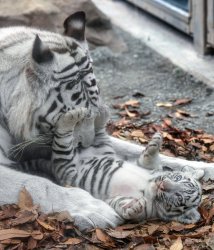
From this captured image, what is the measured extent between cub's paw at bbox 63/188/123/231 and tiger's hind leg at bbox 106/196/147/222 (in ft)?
0.14

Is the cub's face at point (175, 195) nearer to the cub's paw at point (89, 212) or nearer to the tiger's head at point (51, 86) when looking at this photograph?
the cub's paw at point (89, 212)

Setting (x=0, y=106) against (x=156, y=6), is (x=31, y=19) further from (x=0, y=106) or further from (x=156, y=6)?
(x=0, y=106)

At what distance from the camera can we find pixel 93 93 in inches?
151

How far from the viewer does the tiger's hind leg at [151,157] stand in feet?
12.6

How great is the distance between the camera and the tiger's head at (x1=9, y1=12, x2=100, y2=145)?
3.60 metres

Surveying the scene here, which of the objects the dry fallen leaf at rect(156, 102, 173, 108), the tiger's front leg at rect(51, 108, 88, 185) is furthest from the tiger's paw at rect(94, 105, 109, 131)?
the dry fallen leaf at rect(156, 102, 173, 108)

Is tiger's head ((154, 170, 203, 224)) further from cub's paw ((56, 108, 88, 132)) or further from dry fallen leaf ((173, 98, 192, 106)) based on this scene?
dry fallen leaf ((173, 98, 192, 106))

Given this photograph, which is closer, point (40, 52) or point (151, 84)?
point (40, 52)

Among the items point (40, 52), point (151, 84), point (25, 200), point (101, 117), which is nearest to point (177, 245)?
point (25, 200)

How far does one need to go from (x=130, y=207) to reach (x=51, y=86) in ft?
2.46

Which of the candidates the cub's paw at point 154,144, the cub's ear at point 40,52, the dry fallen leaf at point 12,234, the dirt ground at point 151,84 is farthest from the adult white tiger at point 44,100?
the dirt ground at point 151,84

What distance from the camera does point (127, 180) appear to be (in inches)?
147

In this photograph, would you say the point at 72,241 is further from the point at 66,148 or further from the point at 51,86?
the point at 51,86

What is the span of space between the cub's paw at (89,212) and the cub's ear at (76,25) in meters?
0.90
